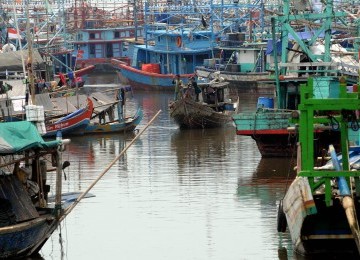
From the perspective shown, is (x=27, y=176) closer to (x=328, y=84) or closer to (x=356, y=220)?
(x=356, y=220)

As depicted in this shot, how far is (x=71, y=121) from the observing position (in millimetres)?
36875

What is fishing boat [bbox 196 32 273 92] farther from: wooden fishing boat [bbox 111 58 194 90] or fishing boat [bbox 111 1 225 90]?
wooden fishing boat [bbox 111 58 194 90]

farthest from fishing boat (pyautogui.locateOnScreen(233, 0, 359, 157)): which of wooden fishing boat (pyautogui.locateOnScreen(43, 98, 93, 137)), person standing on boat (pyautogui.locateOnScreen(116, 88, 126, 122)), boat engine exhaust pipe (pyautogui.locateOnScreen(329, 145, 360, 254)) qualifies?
boat engine exhaust pipe (pyautogui.locateOnScreen(329, 145, 360, 254))

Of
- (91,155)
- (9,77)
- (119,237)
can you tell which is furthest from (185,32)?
(119,237)

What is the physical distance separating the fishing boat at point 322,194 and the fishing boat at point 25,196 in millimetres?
3809

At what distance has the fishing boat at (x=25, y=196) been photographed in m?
18.7

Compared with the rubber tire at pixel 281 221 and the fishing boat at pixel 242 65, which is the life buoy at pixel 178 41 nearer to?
the fishing boat at pixel 242 65

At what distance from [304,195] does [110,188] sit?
9657mm

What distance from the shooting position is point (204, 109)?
38.9 metres

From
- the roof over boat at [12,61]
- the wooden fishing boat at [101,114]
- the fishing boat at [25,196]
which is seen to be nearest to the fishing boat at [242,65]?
the roof over boat at [12,61]

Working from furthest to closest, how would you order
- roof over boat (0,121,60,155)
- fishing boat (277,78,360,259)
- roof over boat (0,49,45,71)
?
roof over boat (0,49,45,71) → roof over boat (0,121,60,155) → fishing boat (277,78,360,259)

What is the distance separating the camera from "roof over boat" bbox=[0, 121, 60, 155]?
18.6 metres

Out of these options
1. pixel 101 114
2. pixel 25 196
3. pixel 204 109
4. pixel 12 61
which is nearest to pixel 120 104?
Result: pixel 101 114

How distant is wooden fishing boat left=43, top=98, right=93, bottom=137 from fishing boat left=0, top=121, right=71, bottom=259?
53.9ft
